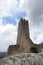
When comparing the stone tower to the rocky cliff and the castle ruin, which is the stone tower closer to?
the castle ruin

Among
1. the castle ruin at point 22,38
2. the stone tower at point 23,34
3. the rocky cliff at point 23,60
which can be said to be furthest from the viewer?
the stone tower at point 23,34

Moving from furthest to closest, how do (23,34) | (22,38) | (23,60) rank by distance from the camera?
(23,34) → (22,38) → (23,60)

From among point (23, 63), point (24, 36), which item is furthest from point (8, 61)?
point (24, 36)

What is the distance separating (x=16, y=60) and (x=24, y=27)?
25155 mm

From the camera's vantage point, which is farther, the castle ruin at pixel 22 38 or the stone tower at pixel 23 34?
the stone tower at pixel 23 34

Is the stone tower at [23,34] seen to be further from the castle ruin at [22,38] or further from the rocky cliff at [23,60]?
the rocky cliff at [23,60]

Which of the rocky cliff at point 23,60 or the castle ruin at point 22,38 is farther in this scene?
the castle ruin at point 22,38

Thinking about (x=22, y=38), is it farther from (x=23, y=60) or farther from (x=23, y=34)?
(x=23, y=60)

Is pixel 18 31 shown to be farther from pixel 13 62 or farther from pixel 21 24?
pixel 13 62

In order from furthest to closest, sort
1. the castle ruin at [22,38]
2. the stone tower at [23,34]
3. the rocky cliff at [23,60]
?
the stone tower at [23,34], the castle ruin at [22,38], the rocky cliff at [23,60]

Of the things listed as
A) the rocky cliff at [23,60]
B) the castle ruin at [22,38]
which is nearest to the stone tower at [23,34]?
the castle ruin at [22,38]

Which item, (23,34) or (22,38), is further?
(23,34)

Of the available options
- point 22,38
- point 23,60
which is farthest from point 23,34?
point 23,60

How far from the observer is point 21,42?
33.1 metres
